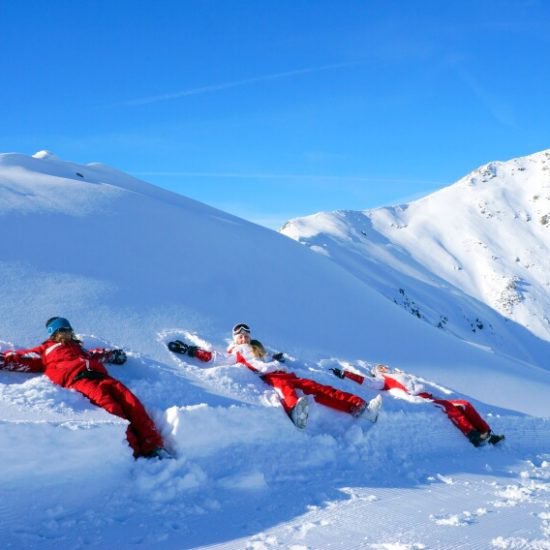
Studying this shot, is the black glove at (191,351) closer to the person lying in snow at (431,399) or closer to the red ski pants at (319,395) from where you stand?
the red ski pants at (319,395)

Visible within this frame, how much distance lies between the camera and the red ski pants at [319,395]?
19.4 feet

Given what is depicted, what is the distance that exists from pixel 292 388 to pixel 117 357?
198cm

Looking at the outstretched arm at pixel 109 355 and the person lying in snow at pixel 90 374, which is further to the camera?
the outstretched arm at pixel 109 355

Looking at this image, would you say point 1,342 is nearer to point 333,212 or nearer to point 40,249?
point 40,249

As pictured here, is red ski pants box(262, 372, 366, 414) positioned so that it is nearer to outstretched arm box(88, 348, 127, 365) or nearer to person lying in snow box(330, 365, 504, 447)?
person lying in snow box(330, 365, 504, 447)

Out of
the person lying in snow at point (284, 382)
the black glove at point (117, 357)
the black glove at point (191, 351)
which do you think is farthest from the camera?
the black glove at point (191, 351)

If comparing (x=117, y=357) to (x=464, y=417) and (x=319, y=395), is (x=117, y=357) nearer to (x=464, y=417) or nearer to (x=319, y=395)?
(x=319, y=395)

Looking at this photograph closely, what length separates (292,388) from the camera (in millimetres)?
6039

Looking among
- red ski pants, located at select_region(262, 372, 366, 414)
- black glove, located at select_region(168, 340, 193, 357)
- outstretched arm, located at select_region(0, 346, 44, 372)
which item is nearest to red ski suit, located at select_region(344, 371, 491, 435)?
red ski pants, located at select_region(262, 372, 366, 414)

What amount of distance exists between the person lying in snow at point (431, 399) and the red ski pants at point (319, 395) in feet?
4.20

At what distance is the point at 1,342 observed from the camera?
6289mm

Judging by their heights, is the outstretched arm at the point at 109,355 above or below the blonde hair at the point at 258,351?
below

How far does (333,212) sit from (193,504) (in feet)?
261

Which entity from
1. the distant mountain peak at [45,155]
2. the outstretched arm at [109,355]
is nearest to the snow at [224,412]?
the outstretched arm at [109,355]
